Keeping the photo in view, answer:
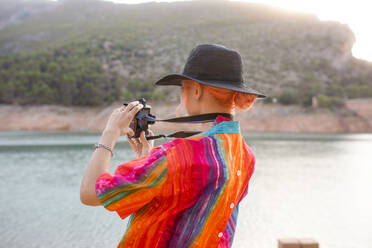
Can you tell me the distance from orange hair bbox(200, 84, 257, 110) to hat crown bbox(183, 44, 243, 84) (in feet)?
0.14

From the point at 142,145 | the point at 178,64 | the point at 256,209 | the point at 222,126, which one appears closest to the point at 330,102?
the point at 178,64

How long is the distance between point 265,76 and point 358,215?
127ft

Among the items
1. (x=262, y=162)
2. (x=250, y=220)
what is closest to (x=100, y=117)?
(x=262, y=162)

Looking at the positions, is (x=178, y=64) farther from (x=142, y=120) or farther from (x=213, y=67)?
(x=213, y=67)

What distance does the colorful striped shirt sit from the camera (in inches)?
41.8

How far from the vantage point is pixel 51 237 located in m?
5.59

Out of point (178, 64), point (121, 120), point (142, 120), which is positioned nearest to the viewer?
point (121, 120)

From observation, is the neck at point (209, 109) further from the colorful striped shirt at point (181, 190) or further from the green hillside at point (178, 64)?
the green hillside at point (178, 64)

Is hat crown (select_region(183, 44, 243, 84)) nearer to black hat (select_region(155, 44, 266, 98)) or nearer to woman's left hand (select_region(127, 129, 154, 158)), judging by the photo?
black hat (select_region(155, 44, 266, 98))

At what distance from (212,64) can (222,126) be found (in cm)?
22

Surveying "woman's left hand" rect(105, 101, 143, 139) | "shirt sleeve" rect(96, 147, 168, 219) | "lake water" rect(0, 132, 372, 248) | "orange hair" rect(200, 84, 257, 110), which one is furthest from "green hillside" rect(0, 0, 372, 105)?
"shirt sleeve" rect(96, 147, 168, 219)

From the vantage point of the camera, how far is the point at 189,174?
1097 millimetres

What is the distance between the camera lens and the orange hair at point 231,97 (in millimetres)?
1281

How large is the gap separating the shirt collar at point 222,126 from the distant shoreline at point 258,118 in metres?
34.7
